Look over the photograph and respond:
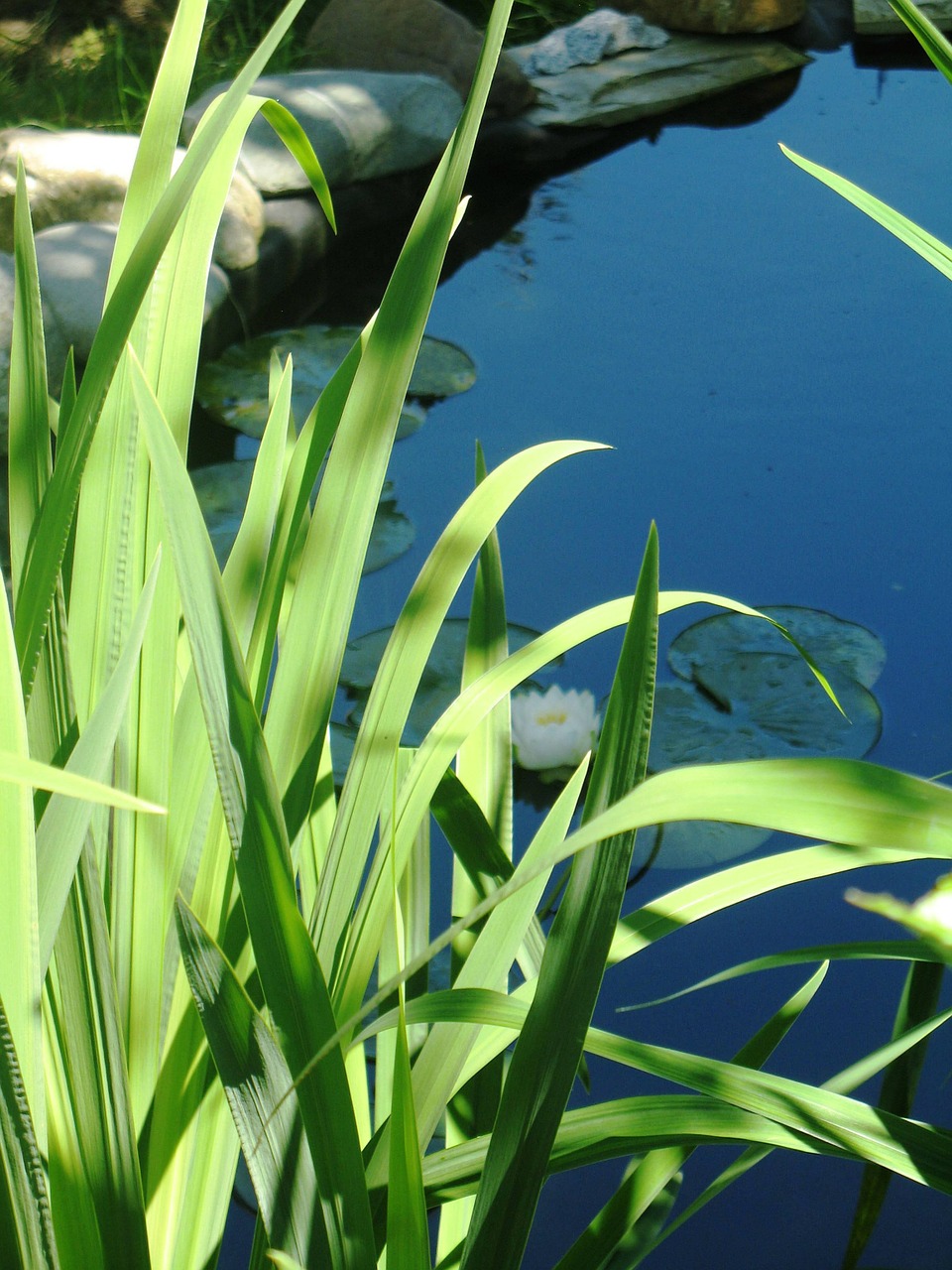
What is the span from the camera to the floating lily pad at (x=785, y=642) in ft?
5.21

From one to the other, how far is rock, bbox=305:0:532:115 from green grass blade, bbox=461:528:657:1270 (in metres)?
3.49

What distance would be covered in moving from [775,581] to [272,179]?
1.79 meters

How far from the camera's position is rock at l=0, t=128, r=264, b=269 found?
2.43m

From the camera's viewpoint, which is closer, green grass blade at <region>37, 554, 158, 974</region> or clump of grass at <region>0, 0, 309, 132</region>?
green grass blade at <region>37, 554, 158, 974</region>

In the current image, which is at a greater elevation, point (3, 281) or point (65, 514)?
point (65, 514)

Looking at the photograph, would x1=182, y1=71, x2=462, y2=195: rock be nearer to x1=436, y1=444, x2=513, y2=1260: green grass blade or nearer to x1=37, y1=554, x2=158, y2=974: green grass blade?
x1=436, y1=444, x2=513, y2=1260: green grass blade

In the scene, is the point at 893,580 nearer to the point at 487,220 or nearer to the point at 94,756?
the point at 94,756

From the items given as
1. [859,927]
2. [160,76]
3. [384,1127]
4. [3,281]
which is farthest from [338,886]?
[3,281]

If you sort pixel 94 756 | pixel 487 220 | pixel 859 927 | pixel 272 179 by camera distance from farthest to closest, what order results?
pixel 487 220, pixel 272 179, pixel 859 927, pixel 94 756

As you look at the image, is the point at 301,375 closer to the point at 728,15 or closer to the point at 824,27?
the point at 728,15

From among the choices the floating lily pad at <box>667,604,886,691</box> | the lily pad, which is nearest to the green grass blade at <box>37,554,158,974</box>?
the lily pad

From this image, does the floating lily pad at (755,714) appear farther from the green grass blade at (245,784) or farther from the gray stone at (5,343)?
the gray stone at (5,343)

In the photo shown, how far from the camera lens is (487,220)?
305cm

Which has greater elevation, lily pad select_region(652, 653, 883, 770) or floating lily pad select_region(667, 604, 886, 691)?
floating lily pad select_region(667, 604, 886, 691)
